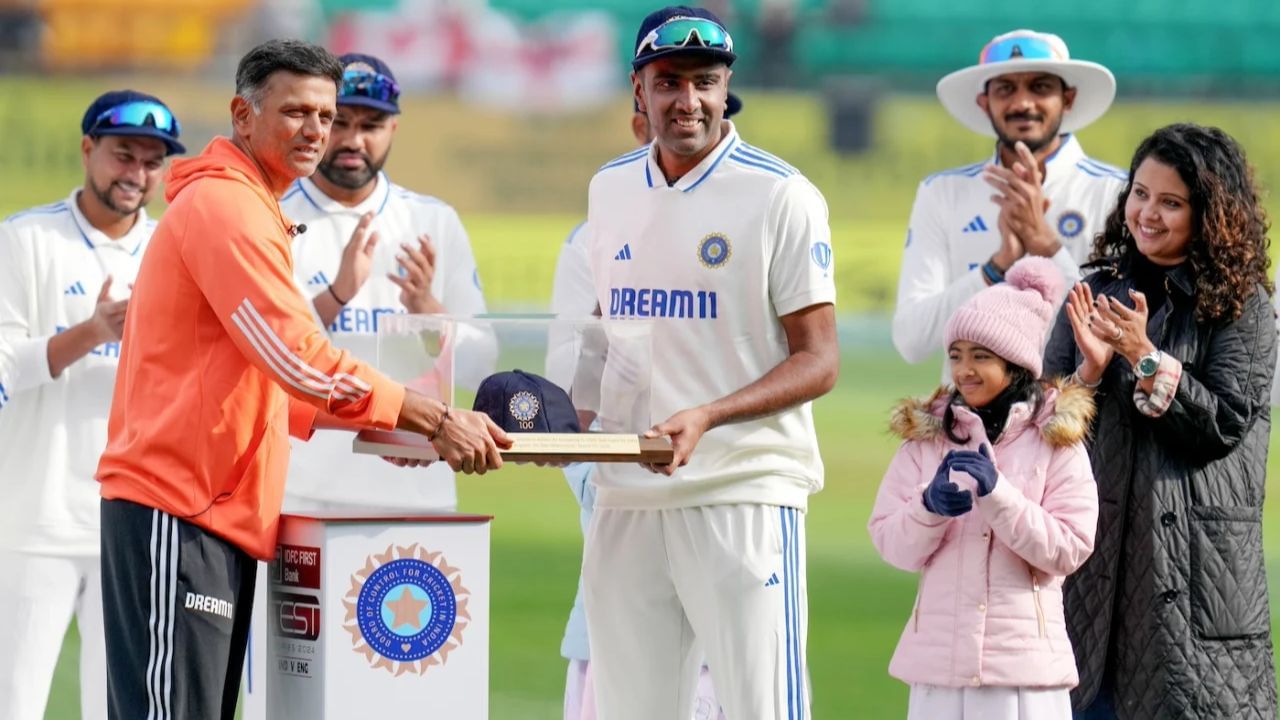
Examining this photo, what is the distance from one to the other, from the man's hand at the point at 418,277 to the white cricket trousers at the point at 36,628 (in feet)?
3.66

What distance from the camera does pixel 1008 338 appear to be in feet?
13.4

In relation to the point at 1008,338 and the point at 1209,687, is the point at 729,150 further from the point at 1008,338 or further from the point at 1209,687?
the point at 1209,687

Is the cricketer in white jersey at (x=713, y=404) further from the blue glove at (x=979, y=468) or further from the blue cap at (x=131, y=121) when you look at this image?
the blue cap at (x=131, y=121)

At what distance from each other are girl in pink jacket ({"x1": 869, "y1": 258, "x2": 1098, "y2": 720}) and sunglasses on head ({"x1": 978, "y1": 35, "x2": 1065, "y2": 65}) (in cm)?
123

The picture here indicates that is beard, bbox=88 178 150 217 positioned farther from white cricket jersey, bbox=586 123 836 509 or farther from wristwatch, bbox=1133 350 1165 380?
wristwatch, bbox=1133 350 1165 380

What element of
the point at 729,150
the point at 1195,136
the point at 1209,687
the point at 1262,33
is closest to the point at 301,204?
the point at 729,150

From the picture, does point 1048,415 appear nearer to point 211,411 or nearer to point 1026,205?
point 1026,205

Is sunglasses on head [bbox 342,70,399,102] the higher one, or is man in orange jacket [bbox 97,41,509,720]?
sunglasses on head [bbox 342,70,399,102]

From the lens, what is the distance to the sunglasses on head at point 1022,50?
17.1 feet

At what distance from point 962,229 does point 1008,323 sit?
1195 millimetres

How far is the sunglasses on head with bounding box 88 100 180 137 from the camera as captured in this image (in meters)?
5.04

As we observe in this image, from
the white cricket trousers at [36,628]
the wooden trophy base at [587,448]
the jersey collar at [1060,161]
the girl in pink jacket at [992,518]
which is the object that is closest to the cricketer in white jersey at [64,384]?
the white cricket trousers at [36,628]

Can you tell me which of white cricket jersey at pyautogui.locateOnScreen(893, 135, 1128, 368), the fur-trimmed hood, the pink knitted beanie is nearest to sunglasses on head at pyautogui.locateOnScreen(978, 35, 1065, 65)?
white cricket jersey at pyautogui.locateOnScreen(893, 135, 1128, 368)

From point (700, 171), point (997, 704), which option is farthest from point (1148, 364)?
point (700, 171)
